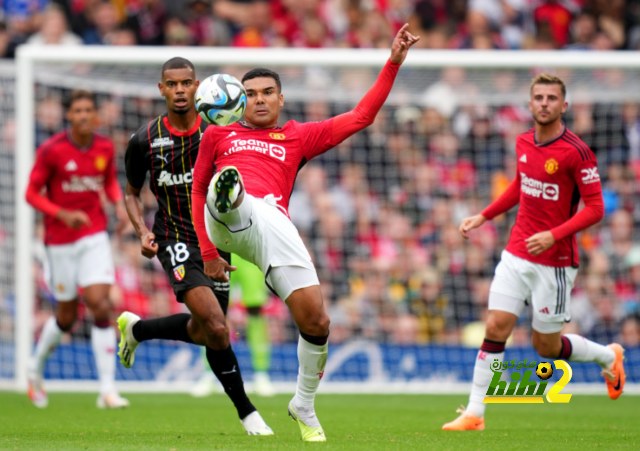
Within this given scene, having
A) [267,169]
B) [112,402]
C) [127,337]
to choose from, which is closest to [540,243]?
[267,169]

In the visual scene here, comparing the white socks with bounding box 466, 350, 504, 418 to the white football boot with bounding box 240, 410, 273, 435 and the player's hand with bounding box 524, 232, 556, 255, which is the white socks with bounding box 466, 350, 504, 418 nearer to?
the player's hand with bounding box 524, 232, 556, 255

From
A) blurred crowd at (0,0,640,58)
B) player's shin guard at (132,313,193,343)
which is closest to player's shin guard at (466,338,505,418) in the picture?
player's shin guard at (132,313,193,343)

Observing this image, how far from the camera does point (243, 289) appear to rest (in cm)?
969

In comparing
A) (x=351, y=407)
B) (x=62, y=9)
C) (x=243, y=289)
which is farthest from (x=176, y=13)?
(x=351, y=407)

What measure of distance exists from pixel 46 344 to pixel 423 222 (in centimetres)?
519

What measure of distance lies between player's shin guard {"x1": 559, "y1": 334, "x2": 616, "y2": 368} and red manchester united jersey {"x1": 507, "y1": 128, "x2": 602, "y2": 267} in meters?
0.64

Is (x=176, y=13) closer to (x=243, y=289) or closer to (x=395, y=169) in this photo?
(x=395, y=169)

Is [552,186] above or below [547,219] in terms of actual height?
above

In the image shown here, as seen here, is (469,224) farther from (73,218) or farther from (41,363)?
(41,363)

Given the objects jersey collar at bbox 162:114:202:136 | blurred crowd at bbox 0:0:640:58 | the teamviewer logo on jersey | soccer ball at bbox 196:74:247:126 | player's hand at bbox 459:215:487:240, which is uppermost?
blurred crowd at bbox 0:0:640:58

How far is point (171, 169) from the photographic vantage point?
645 cm

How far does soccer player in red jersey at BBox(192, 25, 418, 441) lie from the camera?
508cm

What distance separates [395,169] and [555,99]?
5200 mm

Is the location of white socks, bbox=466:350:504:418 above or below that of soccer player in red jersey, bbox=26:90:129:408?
below
